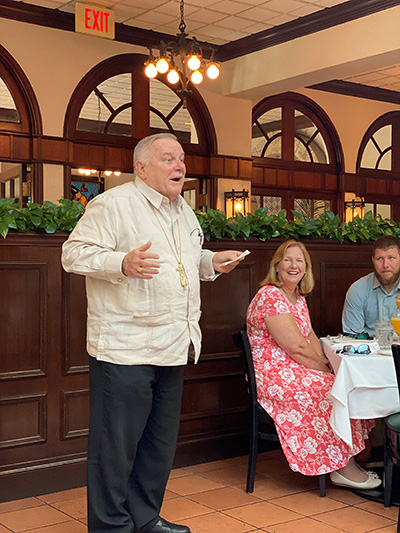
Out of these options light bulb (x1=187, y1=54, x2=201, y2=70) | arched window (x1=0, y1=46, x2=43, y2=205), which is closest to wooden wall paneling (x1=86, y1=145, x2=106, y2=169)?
arched window (x1=0, y1=46, x2=43, y2=205)

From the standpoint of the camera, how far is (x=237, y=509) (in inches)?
142

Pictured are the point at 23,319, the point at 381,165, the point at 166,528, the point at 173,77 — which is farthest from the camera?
the point at 381,165

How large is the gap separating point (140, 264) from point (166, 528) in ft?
4.03

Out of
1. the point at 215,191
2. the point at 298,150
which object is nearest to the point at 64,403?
the point at 215,191

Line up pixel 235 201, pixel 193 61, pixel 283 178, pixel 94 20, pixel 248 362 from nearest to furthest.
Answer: pixel 248 362 → pixel 193 61 → pixel 94 20 → pixel 235 201 → pixel 283 178

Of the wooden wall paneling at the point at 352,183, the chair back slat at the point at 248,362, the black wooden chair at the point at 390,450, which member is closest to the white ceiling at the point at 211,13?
the wooden wall paneling at the point at 352,183

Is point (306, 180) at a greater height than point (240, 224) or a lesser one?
greater

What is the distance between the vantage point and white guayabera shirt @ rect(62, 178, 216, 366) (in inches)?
112

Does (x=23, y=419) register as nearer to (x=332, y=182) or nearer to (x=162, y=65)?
(x=162, y=65)

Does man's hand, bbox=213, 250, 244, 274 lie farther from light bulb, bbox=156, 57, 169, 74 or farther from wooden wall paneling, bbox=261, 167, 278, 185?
wooden wall paneling, bbox=261, 167, 278, 185

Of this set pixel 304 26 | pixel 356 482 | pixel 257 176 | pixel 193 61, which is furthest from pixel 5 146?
pixel 356 482

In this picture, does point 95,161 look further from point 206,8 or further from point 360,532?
point 360,532

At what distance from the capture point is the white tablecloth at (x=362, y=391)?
348 centimetres

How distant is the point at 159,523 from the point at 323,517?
34.3 inches
